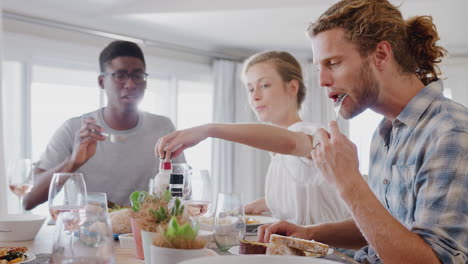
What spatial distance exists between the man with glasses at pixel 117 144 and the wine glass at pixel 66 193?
1.00 meters

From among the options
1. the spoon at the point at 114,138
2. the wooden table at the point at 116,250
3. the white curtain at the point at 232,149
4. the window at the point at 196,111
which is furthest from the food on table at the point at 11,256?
the white curtain at the point at 232,149

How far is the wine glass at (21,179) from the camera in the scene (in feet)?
7.49

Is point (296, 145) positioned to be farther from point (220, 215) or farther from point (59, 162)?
point (59, 162)

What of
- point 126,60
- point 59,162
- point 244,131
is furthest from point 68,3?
point 244,131

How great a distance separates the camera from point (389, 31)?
147 centimetres

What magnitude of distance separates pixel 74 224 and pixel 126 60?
2.33 metres

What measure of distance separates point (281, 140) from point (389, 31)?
0.59 meters

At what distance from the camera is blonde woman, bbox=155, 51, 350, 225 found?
65.3 inches

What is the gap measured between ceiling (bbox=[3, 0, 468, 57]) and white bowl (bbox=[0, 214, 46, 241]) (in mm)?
2856

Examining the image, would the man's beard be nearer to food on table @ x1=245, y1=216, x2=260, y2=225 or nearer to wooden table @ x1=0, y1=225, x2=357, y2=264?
wooden table @ x1=0, y1=225, x2=357, y2=264

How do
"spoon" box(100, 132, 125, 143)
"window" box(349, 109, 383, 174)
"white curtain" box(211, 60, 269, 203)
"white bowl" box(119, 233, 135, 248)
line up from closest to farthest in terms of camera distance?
"white bowl" box(119, 233, 135, 248)
"spoon" box(100, 132, 125, 143)
"white curtain" box(211, 60, 269, 203)
"window" box(349, 109, 383, 174)

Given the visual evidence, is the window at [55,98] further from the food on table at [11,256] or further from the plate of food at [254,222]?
the food on table at [11,256]

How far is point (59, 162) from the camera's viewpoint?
2660 mm

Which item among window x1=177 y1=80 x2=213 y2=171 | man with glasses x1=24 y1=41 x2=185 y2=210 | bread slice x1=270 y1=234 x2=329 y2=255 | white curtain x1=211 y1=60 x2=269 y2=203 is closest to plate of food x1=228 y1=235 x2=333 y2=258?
bread slice x1=270 y1=234 x2=329 y2=255
